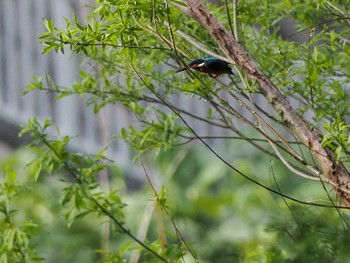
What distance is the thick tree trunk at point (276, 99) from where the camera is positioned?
1996 mm

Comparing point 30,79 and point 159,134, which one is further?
point 30,79

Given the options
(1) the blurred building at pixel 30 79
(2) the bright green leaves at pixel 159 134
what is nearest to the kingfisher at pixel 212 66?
(2) the bright green leaves at pixel 159 134

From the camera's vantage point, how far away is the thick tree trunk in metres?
2.00

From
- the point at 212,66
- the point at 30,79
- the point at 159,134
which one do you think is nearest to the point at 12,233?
the point at 159,134

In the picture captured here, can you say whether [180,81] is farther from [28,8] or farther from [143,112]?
[28,8]

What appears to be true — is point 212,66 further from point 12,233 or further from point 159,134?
point 12,233

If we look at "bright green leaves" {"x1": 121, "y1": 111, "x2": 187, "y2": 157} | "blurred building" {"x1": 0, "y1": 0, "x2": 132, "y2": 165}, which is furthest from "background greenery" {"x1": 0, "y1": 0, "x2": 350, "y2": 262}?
"blurred building" {"x1": 0, "y1": 0, "x2": 132, "y2": 165}

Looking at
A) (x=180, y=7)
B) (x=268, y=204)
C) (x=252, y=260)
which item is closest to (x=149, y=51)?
(x=180, y=7)

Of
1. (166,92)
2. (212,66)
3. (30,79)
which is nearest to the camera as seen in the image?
(212,66)

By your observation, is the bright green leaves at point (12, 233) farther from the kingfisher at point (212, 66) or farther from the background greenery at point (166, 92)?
the kingfisher at point (212, 66)

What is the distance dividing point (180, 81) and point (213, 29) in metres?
0.51

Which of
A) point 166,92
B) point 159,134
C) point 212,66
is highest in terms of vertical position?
point 212,66

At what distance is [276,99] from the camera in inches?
79.6

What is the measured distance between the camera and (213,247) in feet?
14.8
